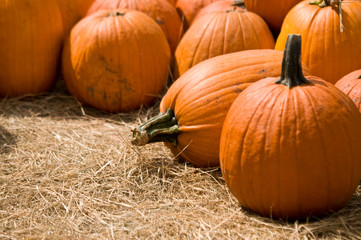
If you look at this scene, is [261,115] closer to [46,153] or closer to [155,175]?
[155,175]

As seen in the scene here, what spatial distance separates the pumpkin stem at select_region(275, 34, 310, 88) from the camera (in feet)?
7.70

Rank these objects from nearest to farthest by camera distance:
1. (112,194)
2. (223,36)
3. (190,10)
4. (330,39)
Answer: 1. (112,194)
2. (330,39)
3. (223,36)
4. (190,10)

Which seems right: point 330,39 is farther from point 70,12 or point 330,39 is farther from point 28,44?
point 70,12

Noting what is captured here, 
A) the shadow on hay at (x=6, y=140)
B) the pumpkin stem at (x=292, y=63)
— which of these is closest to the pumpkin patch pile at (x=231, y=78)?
the pumpkin stem at (x=292, y=63)

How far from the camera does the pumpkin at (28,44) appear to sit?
420 cm

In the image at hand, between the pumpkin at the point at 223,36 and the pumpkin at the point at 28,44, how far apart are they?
4.01ft

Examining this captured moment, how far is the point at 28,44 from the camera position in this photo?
427 centimetres

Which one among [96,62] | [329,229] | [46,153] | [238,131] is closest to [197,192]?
[238,131]

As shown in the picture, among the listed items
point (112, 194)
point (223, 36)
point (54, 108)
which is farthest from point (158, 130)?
point (54, 108)

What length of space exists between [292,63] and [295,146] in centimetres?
39

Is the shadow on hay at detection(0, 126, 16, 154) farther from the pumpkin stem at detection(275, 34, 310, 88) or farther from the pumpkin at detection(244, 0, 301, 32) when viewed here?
the pumpkin at detection(244, 0, 301, 32)

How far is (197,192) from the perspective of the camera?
281 centimetres

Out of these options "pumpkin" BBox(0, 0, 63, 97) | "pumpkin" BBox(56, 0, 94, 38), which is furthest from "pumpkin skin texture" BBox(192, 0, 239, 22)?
"pumpkin" BBox(0, 0, 63, 97)

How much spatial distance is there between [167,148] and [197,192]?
638 mm
